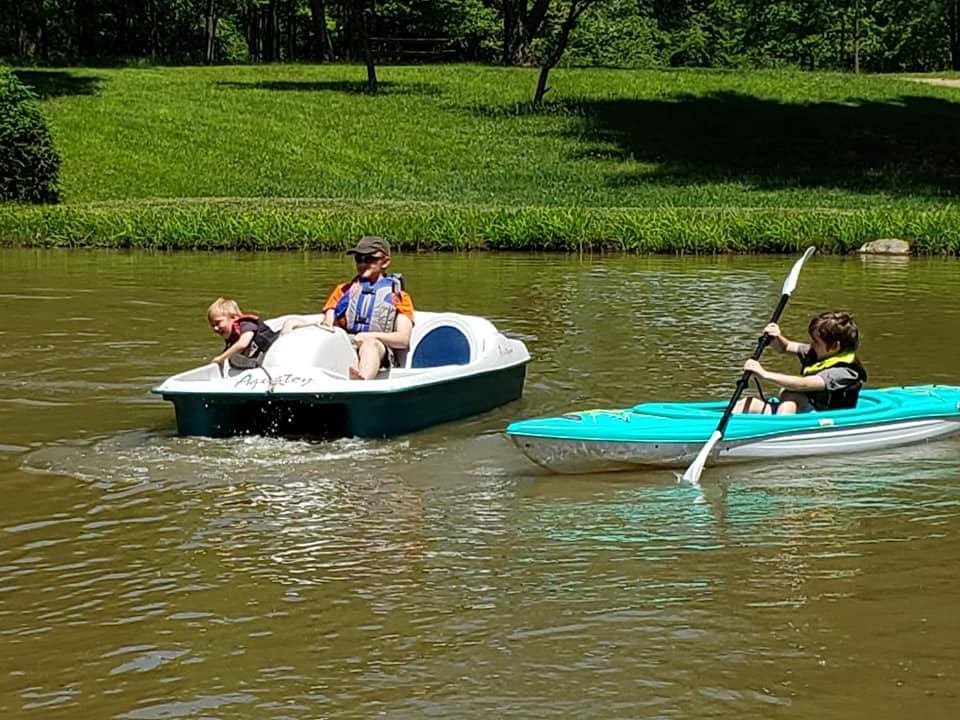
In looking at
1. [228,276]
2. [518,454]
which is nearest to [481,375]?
[518,454]

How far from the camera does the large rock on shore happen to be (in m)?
23.0

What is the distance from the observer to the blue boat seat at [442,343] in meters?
11.0

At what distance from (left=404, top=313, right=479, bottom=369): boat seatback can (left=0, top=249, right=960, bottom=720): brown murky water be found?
19.8 inches

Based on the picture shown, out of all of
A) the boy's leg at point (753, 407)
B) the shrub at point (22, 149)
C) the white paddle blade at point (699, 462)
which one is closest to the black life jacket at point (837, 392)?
the boy's leg at point (753, 407)

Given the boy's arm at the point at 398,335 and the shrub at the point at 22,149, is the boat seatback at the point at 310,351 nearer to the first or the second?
the boy's arm at the point at 398,335

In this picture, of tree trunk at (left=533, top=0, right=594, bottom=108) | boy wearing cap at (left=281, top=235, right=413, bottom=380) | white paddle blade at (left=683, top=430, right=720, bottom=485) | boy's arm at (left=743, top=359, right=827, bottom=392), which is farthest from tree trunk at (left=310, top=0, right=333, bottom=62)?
white paddle blade at (left=683, top=430, right=720, bottom=485)

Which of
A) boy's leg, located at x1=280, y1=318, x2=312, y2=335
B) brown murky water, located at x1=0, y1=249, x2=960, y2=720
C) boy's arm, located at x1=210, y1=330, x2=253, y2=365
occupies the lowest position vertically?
brown murky water, located at x1=0, y1=249, x2=960, y2=720

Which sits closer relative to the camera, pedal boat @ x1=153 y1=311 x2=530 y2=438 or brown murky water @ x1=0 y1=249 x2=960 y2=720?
brown murky water @ x1=0 y1=249 x2=960 y2=720

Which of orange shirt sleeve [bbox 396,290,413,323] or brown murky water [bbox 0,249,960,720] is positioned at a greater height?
orange shirt sleeve [bbox 396,290,413,323]

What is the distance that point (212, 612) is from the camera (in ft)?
20.9

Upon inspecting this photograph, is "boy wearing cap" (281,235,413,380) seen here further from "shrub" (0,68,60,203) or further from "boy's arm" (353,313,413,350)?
"shrub" (0,68,60,203)

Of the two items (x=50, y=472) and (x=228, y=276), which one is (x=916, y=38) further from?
(x=50, y=472)

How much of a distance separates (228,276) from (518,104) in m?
25.5

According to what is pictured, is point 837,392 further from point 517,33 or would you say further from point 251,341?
point 517,33
